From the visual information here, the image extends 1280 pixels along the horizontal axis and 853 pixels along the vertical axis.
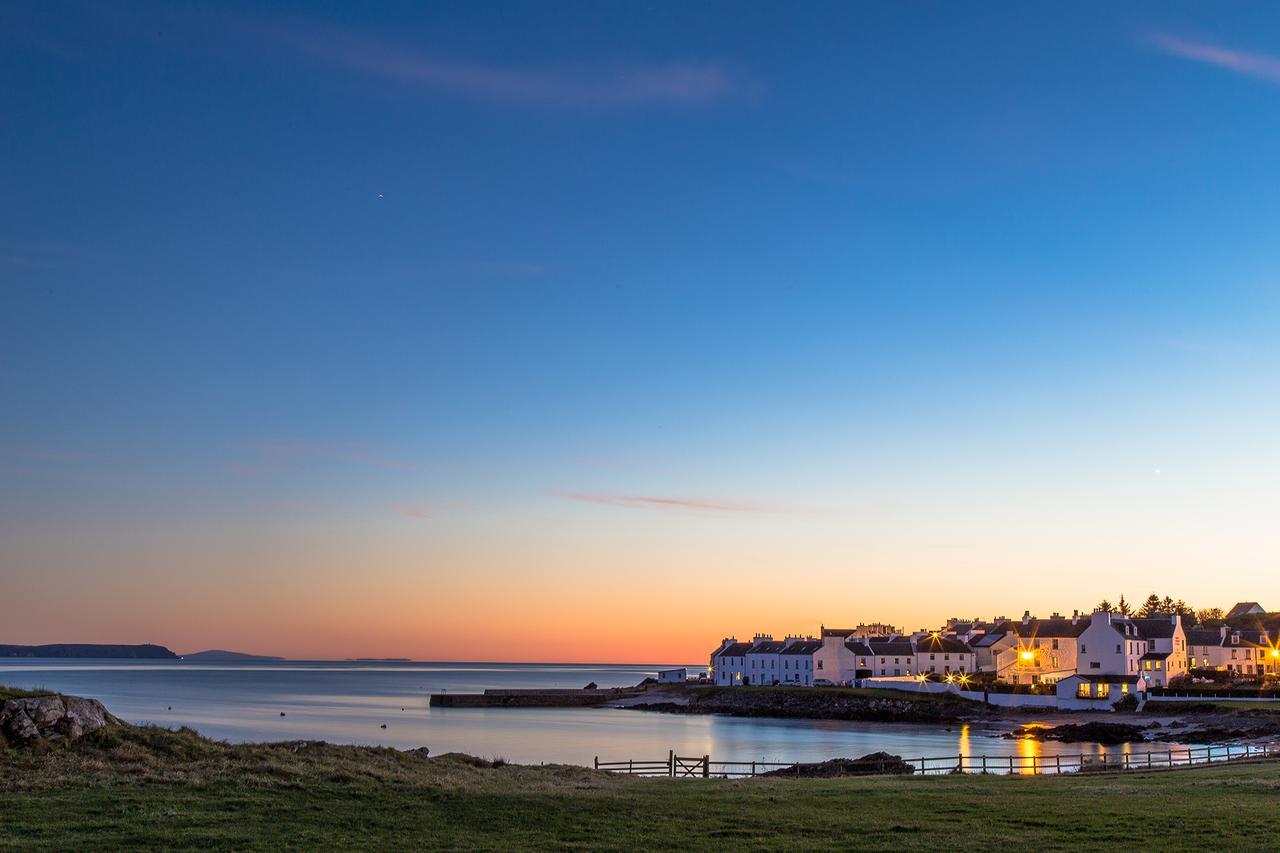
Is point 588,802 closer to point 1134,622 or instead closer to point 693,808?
point 693,808

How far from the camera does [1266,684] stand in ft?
329

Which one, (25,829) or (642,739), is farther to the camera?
(642,739)

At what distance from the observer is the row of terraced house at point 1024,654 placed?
375 ft

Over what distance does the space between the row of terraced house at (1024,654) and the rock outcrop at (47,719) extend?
95245 millimetres

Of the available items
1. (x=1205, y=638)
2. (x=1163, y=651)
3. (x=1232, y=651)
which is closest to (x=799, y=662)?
(x=1163, y=651)

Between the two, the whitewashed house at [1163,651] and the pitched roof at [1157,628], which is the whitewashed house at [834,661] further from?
the pitched roof at [1157,628]

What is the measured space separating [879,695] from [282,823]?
346 ft

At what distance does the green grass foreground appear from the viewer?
23.1 metres

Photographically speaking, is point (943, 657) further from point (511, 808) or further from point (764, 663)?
point (511, 808)

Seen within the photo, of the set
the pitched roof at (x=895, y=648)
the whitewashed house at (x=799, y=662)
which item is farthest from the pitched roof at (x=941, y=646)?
the whitewashed house at (x=799, y=662)

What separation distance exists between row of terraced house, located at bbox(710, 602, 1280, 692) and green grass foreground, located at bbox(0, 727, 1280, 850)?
267 ft

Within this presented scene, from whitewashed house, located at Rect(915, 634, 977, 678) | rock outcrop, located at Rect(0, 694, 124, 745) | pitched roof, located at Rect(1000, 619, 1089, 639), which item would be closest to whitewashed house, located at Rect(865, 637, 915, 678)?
whitewashed house, located at Rect(915, 634, 977, 678)

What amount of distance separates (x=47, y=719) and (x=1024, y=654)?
115 meters

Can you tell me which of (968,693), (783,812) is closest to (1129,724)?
(968,693)
